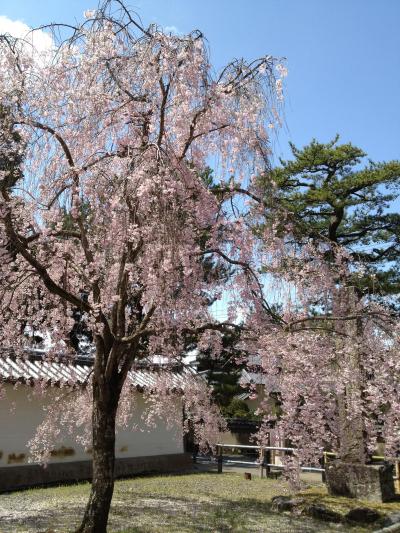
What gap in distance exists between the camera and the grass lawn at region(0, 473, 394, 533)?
7844 mm

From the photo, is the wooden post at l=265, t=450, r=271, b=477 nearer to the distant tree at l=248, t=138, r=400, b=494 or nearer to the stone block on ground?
the distant tree at l=248, t=138, r=400, b=494

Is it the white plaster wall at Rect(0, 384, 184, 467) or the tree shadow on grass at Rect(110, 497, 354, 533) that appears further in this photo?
the white plaster wall at Rect(0, 384, 184, 467)

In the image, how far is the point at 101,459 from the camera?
649cm

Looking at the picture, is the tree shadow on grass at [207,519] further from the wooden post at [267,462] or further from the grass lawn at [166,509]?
the wooden post at [267,462]

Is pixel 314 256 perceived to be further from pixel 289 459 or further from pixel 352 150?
pixel 352 150

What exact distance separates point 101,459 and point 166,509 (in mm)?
3696

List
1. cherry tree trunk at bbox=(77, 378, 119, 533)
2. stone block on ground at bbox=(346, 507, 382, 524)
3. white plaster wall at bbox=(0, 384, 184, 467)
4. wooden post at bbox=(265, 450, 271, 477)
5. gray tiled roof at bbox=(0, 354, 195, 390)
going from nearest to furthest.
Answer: cherry tree trunk at bbox=(77, 378, 119, 533) → stone block on ground at bbox=(346, 507, 382, 524) → gray tiled roof at bbox=(0, 354, 195, 390) → white plaster wall at bbox=(0, 384, 184, 467) → wooden post at bbox=(265, 450, 271, 477)

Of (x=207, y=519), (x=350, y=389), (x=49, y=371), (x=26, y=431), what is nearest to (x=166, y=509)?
(x=207, y=519)

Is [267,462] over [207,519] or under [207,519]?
over

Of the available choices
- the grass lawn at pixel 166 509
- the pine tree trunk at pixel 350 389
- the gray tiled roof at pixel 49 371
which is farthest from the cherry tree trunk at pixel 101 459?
the gray tiled roof at pixel 49 371

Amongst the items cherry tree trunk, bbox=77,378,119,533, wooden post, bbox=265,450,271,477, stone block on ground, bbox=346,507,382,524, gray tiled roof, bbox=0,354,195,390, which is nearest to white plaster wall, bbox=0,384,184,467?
gray tiled roof, bbox=0,354,195,390

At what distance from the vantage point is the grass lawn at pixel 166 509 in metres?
7.84

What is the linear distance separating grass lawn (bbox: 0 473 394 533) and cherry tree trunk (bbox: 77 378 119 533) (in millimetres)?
1318

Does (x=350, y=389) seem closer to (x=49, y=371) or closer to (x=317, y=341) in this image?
(x=317, y=341)
